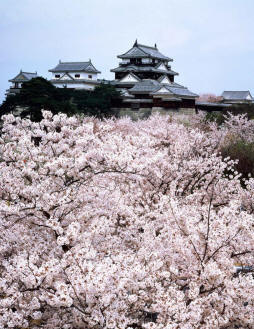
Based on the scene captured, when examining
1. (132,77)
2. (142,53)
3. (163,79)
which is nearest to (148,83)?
(132,77)

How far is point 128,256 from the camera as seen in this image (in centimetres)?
A: 598

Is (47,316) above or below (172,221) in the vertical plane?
below

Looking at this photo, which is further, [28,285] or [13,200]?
[13,200]

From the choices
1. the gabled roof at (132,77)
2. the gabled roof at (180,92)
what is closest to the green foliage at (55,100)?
the gabled roof at (180,92)

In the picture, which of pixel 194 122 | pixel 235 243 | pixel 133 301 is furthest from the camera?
pixel 194 122

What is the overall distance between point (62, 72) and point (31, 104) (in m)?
25.5

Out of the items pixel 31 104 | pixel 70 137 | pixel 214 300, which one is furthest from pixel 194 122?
pixel 214 300

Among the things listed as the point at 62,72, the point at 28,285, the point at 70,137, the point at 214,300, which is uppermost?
the point at 62,72

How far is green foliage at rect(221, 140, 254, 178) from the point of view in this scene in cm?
1817

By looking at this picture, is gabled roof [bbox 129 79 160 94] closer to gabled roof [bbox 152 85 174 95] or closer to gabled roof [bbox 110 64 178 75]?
gabled roof [bbox 152 85 174 95]

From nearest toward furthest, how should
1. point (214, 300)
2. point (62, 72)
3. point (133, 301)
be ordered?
point (133, 301)
point (214, 300)
point (62, 72)

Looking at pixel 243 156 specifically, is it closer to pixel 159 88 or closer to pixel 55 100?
pixel 55 100

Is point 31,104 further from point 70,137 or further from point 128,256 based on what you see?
point 128,256

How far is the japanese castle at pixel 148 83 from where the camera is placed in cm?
3891
